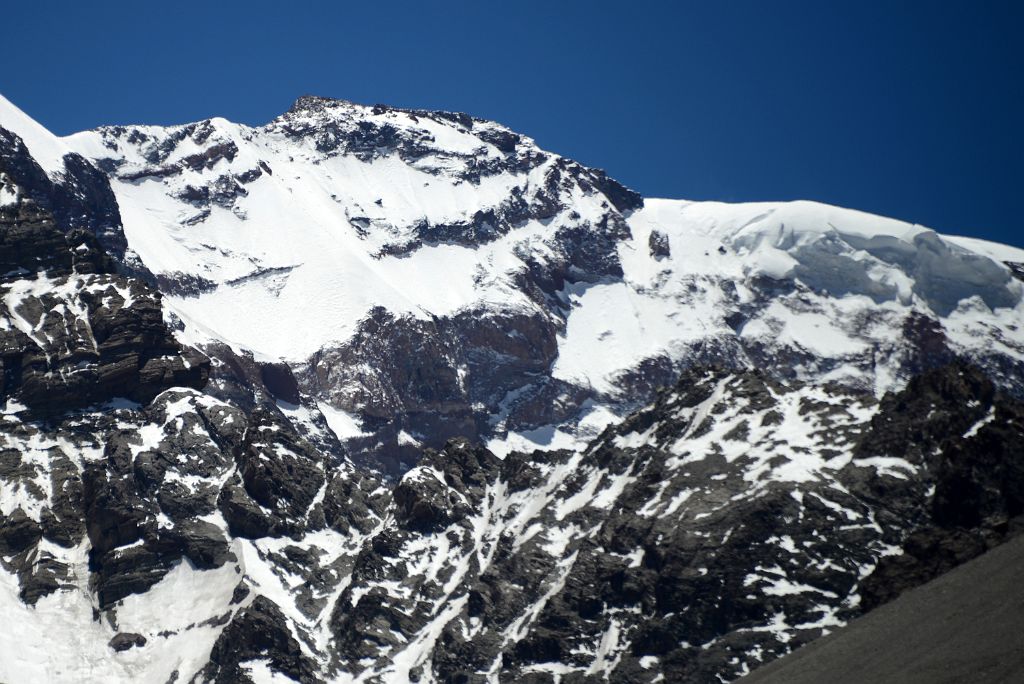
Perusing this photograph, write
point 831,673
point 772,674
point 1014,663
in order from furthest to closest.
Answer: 1. point 772,674
2. point 831,673
3. point 1014,663

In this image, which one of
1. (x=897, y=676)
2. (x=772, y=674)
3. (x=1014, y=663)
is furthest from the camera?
(x=772, y=674)

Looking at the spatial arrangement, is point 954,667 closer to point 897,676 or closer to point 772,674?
point 897,676

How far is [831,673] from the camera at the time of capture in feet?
501

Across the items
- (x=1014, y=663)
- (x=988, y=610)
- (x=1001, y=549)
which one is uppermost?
(x=1001, y=549)

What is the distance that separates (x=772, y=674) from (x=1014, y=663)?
43796 millimetres

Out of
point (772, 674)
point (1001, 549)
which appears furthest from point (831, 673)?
point (1001, 549)

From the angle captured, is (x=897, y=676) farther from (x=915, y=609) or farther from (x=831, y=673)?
(x=915, y=609)

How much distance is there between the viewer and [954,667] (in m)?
131

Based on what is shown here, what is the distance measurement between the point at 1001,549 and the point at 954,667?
136 ft

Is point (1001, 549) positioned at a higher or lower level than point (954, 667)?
higher

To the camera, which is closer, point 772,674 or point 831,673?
point 831,673

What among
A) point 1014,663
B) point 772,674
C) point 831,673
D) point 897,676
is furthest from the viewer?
point 772,674

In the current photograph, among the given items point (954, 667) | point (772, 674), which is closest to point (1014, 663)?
point (954, 667)

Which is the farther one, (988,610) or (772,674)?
(772,674)
